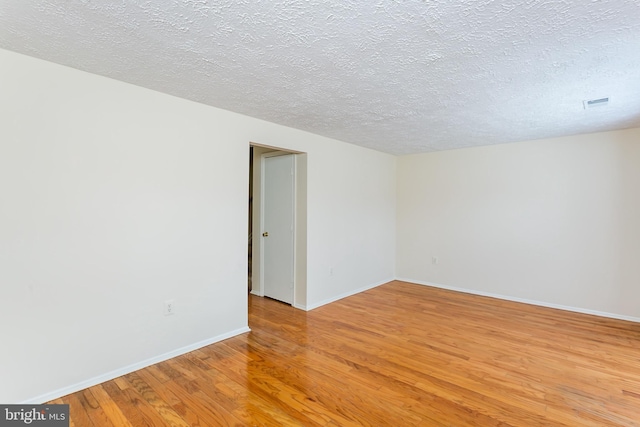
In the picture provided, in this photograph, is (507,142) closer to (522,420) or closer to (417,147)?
(417,147)

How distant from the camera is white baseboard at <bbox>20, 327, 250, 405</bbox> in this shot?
202 centimetres

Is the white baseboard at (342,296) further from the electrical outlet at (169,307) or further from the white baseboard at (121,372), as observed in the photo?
the electrical outlet at (169,307)

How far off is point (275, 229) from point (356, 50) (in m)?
2.85

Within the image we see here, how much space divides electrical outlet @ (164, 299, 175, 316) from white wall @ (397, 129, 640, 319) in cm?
396

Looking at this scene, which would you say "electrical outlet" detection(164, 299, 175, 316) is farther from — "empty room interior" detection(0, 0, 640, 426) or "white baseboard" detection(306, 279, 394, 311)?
"white baseboard" detection(306, 279, 394, 311)

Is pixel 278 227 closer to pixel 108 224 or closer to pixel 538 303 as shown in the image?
pixel 108 224

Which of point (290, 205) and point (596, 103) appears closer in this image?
point (596, 103)

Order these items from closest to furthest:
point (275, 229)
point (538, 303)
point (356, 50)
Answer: point (356, 50)
point (538, 303)
point (275, 229)

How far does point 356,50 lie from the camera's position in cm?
181

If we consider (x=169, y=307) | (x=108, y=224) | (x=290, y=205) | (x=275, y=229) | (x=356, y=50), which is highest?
(x=356, y=50)

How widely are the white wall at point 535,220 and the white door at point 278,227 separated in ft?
7.78

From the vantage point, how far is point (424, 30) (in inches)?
63.1

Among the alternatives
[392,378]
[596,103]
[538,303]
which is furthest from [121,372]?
[538,303]

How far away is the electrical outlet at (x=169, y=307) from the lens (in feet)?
8.48
